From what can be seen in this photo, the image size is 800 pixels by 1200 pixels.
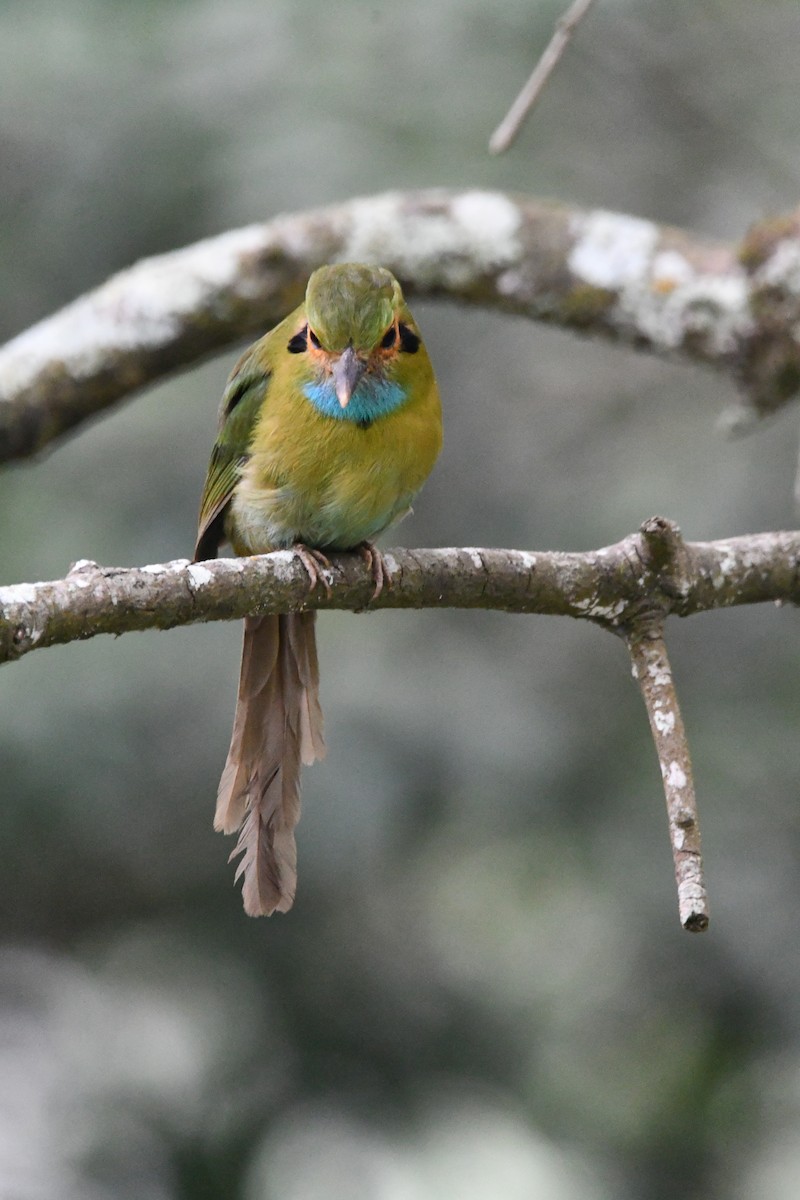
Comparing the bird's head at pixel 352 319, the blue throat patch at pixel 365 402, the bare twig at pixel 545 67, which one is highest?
the bare twig at pixel 545 67

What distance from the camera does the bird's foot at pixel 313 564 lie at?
2.80m

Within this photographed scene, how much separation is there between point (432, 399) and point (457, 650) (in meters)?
1.41

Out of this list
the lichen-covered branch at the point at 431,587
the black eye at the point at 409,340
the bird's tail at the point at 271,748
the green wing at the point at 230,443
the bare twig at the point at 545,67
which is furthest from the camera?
the green wing at the point at 230,443

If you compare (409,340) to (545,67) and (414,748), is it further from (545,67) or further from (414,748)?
(414,748)

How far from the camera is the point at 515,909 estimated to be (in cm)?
408

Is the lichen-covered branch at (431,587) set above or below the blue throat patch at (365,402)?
below

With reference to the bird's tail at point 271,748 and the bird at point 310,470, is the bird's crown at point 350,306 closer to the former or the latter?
the bird at point 310,470

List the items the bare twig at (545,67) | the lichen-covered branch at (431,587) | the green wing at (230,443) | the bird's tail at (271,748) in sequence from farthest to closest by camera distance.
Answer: the green wing at (230,443) < the bird's tail at (271,748) < the bare twig at (545,67) < the lichen-covered branch at (431,587)

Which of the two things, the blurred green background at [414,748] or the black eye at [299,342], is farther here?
the blurred green background at [414,748]

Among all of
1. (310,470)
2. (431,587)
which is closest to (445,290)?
(310,470)

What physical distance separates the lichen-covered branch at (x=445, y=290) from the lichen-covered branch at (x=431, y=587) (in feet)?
2.66

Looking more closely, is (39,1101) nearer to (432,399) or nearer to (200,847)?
(200,847)

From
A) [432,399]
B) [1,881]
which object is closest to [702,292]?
[432,399]

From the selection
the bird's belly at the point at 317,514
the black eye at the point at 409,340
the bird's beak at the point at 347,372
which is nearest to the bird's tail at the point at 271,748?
the bird's belly at the point at 317,514
